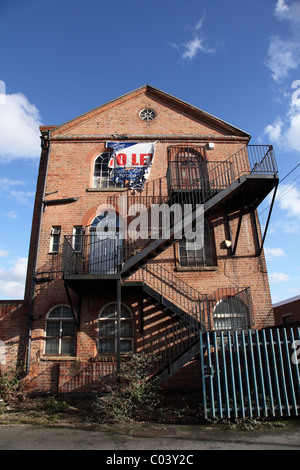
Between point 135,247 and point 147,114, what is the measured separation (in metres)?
6.21

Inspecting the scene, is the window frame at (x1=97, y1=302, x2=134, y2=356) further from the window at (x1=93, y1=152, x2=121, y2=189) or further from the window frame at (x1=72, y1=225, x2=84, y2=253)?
the window at (x1=93, y1=152, x2=121, y2=189)

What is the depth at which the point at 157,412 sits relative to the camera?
7273mm

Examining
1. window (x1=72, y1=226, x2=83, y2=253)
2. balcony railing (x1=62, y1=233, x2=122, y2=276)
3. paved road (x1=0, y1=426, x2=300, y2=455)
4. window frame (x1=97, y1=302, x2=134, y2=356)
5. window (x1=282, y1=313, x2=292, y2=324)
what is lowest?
paved road (x1=0, y1=426, x2=300, y2=455)

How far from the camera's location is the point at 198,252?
11383 mm

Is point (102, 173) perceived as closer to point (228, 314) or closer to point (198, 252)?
point (198, 252)

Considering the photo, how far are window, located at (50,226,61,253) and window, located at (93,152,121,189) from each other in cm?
229

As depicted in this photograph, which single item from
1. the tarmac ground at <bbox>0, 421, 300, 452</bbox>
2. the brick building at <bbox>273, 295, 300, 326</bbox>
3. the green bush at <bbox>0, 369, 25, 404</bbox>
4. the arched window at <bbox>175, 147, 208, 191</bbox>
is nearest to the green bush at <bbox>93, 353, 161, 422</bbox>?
the tarmac ground at <bbox>0, 421, 300, 452</bbox>

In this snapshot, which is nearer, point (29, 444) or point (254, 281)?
point (29, 444)

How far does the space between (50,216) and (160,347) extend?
19.9 ft

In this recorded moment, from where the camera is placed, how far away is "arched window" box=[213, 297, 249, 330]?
9.91 metres

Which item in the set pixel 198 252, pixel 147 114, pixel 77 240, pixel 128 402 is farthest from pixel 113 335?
pixel 147 114
